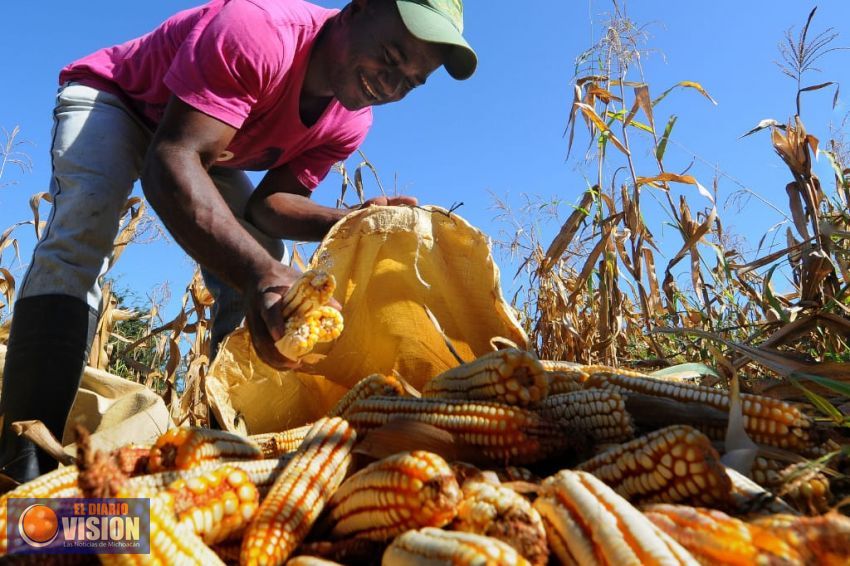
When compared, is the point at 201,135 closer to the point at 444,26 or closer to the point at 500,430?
the point at 444,26

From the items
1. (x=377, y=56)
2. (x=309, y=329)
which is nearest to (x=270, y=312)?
(x=309, y=329)

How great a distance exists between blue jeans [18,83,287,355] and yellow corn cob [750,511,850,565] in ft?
8.44

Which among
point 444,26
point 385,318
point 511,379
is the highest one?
point 444,26

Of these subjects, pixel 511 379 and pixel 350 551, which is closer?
pixel 350 551

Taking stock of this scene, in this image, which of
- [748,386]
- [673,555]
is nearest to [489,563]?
[673,555]

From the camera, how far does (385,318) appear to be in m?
2.64

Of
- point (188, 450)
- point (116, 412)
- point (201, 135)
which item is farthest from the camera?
point (116, 412)

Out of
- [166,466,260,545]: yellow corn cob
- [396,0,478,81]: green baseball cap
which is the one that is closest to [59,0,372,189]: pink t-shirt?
[396,0,478,81]: green baseball cap

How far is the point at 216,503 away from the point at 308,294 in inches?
27.9

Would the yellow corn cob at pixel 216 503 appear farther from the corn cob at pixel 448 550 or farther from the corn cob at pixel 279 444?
the corn cob at pixel 279 444

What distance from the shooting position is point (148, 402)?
3.01 m

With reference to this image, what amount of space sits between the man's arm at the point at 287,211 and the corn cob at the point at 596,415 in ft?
6.42

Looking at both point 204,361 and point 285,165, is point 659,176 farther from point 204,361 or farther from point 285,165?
point 204,361

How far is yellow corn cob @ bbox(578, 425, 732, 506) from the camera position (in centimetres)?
102
